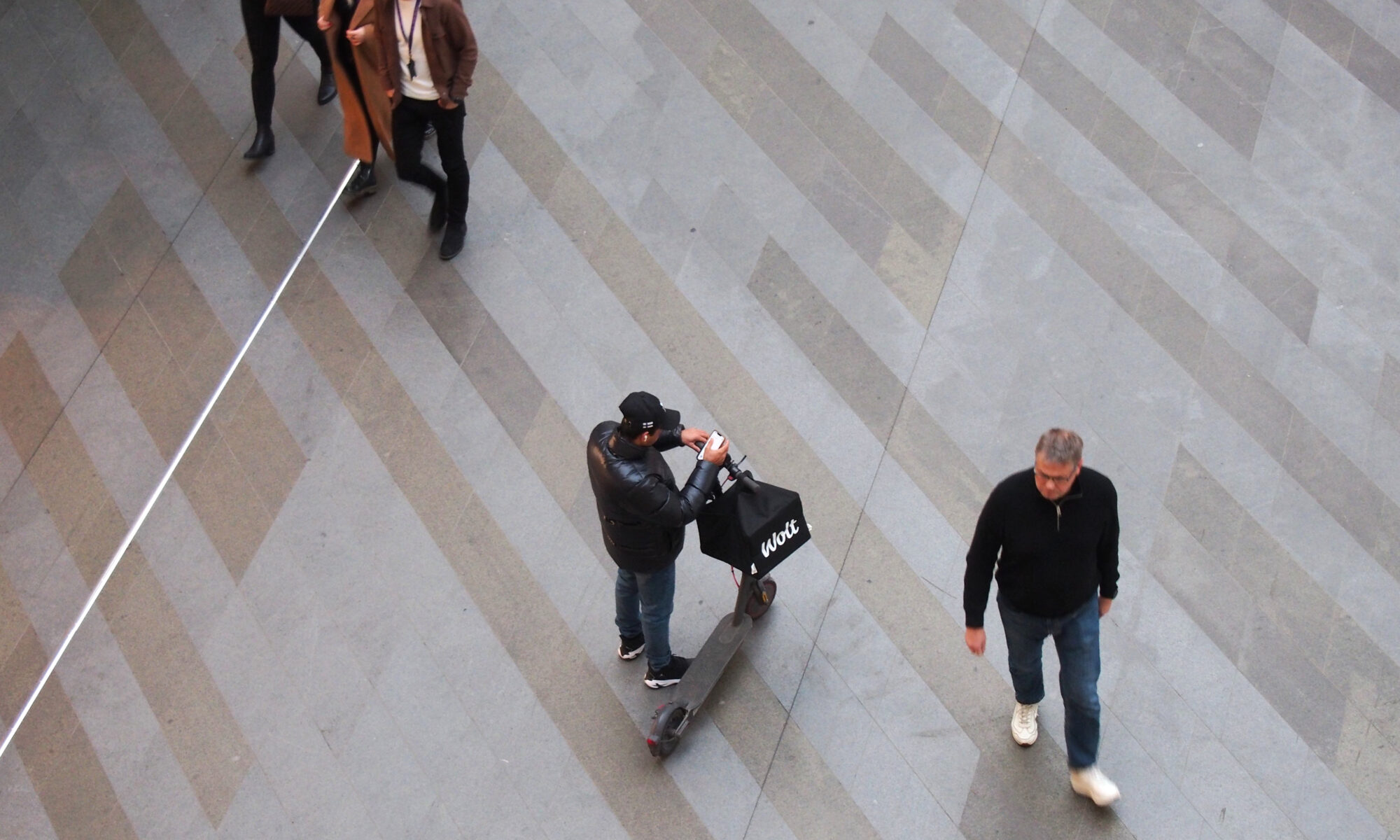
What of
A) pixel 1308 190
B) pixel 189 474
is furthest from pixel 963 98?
pixel 189 474

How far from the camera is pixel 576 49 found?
23.5ft

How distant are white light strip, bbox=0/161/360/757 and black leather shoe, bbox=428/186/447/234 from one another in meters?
0.57

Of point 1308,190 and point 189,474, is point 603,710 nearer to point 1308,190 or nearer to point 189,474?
point 189,474

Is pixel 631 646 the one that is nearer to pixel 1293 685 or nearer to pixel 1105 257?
pixel 1293 685

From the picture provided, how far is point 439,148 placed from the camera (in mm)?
6160

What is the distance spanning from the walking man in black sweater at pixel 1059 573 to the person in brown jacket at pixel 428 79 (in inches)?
127

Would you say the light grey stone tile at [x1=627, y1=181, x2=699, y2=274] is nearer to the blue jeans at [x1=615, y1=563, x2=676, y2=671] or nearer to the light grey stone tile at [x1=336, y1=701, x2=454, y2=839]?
the blue jeans at [x1=615, y1=563, x2=676, y2=671]

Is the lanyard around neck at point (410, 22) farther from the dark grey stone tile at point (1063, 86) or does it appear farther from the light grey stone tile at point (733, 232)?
the dark grey stone tile at point (1063, 86)

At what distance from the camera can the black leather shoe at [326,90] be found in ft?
23.2

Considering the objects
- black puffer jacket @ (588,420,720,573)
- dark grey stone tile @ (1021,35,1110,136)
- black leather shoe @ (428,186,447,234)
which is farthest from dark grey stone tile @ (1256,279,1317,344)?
black leather shoe @ (428,186,447,234)

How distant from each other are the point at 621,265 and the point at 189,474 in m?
2.30

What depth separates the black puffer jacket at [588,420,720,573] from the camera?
14.3ft

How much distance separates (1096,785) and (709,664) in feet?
5.03

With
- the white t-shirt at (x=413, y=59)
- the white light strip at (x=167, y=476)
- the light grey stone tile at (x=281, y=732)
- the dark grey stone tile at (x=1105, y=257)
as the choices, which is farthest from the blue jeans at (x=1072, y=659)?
the white light strip at (x=167, y=476)
